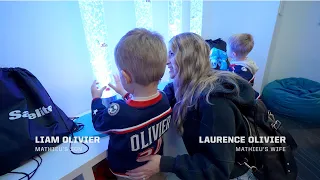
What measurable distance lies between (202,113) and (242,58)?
42.4 inches

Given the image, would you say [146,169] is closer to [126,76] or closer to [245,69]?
[126,76]

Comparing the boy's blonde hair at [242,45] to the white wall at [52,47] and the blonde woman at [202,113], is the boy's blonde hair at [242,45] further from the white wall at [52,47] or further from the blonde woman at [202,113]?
the white wall at [52,47]

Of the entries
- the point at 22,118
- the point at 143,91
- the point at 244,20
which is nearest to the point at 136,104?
the point at 143,91

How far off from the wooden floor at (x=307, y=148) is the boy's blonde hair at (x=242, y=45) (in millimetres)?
1001

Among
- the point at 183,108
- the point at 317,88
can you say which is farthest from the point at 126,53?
the point at 317,88

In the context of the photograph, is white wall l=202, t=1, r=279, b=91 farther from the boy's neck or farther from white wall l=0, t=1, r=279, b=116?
the boy's neck

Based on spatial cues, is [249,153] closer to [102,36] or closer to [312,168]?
[102,36]

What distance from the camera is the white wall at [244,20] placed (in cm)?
189

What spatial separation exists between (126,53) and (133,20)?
24.2 inches

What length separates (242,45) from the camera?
1.48 m

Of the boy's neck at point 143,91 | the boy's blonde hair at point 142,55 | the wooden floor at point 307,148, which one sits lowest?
the wooden floor at point 307,148

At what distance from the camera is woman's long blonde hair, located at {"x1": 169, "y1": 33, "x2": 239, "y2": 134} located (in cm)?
70

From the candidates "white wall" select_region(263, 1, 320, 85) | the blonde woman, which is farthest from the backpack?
"white wall" select_region(263, 1, 320, 85)

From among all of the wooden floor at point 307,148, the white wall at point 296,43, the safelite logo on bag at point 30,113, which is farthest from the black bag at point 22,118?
the white wall at point 296,43
